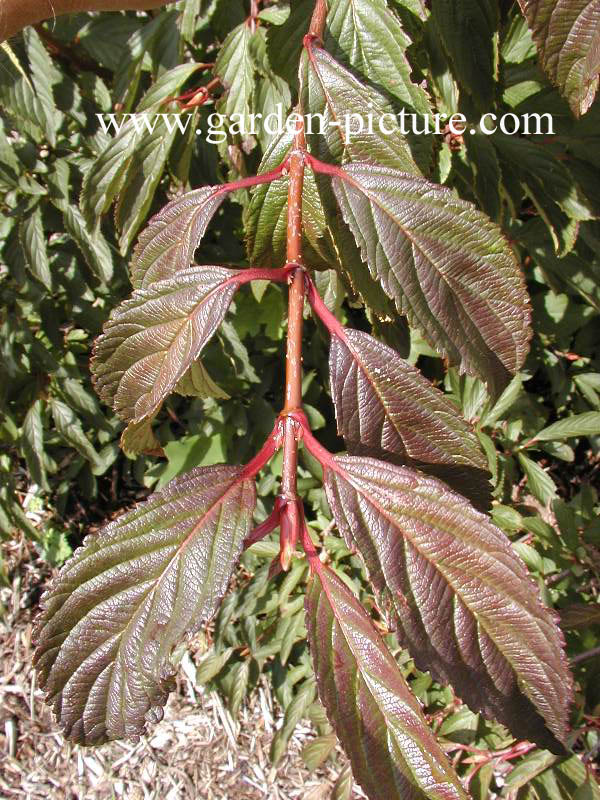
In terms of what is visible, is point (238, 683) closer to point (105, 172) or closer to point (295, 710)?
point (295, 710)

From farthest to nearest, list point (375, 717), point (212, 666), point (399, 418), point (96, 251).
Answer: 1. point (212, 666)
2. point (96, 251)
3. point (399, 418)
4. point (375, 717)

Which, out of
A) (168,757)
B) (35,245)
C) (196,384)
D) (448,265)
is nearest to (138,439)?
(196,384)

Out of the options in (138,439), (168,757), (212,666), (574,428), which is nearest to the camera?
(138,439)

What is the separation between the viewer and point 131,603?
0.65 metres

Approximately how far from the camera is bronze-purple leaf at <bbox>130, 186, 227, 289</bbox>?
0.79m

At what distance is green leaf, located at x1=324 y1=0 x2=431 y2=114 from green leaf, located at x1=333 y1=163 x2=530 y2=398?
10.0 inches

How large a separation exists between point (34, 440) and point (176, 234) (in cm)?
138

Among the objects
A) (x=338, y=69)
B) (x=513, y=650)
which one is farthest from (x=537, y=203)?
(x=513, y=650)

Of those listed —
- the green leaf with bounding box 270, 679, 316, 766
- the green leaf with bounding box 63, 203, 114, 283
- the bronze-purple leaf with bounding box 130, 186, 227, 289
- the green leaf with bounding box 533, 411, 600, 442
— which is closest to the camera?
the bronze-purple leaf with bounding box 130, 186, 227, 289

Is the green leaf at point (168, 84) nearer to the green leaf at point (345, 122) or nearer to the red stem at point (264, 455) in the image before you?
the green leaf at point (345, 122)

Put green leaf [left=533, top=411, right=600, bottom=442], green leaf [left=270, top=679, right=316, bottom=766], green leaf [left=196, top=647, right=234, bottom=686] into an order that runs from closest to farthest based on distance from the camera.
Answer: green leaf [left=533, top=411, right=600, bottom=442], green leaf [left=270, top=679, right=316, bottom=766], green leaf [left=196, top=647, right=234, bottom=686]

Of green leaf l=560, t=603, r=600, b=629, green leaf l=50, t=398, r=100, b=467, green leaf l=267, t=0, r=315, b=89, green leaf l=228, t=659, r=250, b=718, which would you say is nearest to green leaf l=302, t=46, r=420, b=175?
green leaf l=267, t=0, r=315, b=89

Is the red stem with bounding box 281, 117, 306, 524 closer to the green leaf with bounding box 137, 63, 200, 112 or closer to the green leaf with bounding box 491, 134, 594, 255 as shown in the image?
the green leaf with bounding box 137, 63, 200, 112

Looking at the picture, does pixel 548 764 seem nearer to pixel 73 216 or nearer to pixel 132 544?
pixel 132 544
